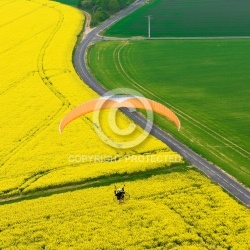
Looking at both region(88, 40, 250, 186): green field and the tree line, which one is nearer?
region(88, 40, 250, 186): green field

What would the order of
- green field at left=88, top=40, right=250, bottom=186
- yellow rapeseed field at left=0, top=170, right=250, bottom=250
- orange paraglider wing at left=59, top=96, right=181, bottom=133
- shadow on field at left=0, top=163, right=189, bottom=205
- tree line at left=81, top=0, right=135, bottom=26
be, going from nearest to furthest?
yellow rapeseed field at left=0, top=170, right=250, bottom=250
orange paraglider wing at left=59, top=96, right=181, bottom=133
shadow on field at left=0, top=163, right=189, bottom=205
green field at left=88, top=40, right=250, bottom=186
tree line at left=81, top=0, right=135, bottom=26

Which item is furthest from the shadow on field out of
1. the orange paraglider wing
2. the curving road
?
the orange paraglider wing

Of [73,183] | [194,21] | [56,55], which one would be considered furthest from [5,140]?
[194,21]

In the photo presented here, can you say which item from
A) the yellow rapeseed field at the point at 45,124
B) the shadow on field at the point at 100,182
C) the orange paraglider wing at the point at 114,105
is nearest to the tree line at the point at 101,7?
the yellow rapeseed field at the point at 45,124

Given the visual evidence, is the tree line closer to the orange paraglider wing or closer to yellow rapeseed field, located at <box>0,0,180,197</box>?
yellow rapeseed field, located at <box>0,0,180,197</box>

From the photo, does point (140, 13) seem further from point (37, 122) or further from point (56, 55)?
point (37, 122)

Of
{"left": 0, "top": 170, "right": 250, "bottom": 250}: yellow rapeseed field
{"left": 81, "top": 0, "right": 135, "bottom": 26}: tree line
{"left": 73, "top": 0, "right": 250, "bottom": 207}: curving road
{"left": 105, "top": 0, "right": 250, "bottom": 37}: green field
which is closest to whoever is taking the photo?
{"left": 0, "top": 170, "right": 250, "bottom": 250}: yellow rapeseed field

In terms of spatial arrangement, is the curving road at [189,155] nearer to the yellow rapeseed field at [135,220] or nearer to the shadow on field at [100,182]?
the yellow rapeseed field at [135,220]
